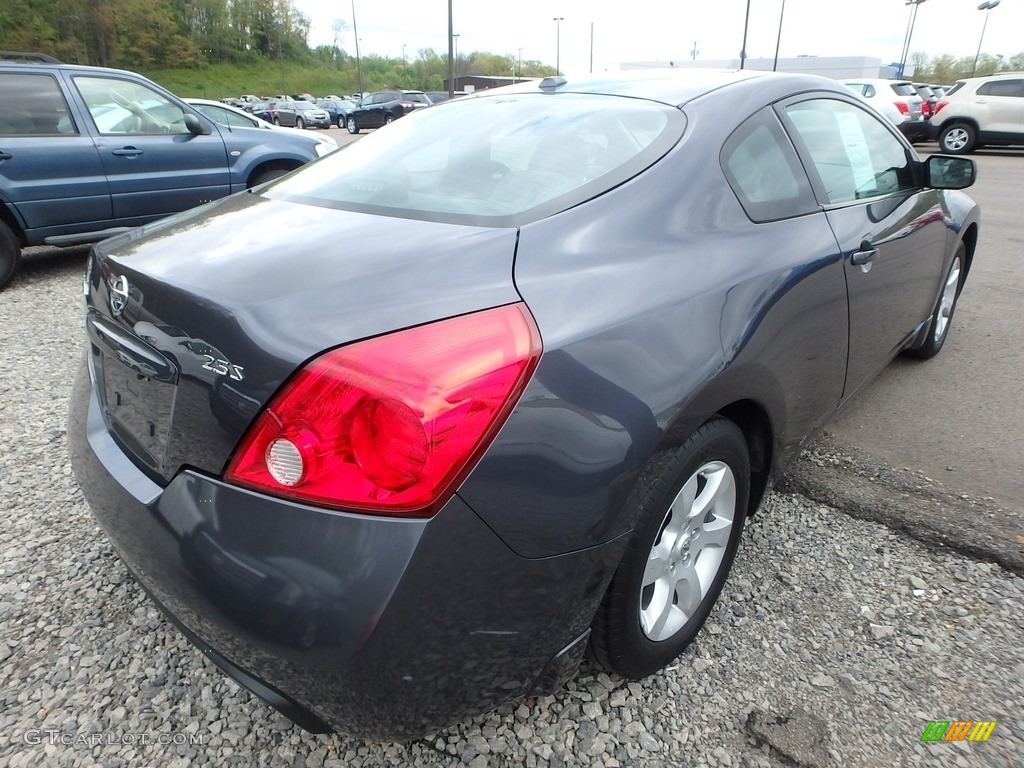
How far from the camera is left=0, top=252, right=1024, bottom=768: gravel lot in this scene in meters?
1.67

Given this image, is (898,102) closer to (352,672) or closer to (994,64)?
(352,672)

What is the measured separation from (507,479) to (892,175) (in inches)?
102

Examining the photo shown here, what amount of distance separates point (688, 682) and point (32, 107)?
651 centimetres

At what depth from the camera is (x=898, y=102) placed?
1698 cm

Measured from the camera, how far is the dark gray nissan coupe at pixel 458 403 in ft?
3.96

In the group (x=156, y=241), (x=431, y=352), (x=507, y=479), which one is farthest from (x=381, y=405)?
(x=156, y=241)

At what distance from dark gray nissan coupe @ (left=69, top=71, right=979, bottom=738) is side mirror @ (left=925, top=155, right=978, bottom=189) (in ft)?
4.45

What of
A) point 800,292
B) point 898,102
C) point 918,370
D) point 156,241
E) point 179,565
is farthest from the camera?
point 898,102

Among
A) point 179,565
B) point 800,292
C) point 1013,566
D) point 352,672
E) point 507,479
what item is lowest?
point 1013,566

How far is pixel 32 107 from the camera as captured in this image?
557 cm

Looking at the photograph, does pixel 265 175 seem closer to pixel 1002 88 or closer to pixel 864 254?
pixel 864 254

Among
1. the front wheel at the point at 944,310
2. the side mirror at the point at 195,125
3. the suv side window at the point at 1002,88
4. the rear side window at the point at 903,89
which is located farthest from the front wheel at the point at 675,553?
the rear side window at the point at 903,89

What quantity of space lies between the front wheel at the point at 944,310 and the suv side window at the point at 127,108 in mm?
6355

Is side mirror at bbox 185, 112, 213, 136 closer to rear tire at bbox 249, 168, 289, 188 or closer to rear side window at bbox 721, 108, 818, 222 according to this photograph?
rear tire at bbox 249, 168, 289, 188
